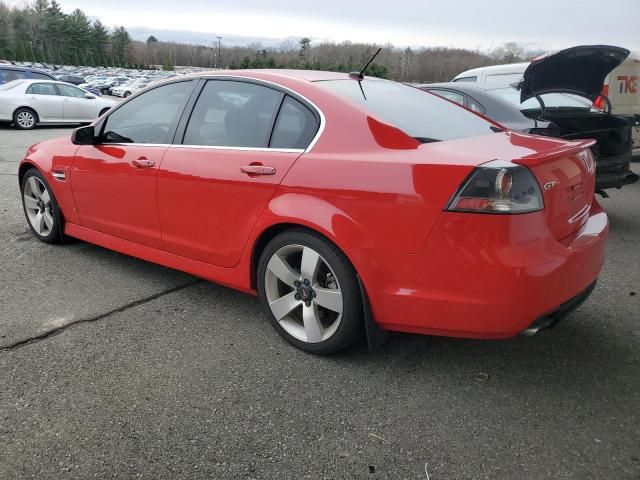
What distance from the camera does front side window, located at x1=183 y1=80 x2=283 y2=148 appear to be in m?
3.14

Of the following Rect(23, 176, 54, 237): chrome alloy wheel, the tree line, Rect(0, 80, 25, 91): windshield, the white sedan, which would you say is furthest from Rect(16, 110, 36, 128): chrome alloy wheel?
the tree line

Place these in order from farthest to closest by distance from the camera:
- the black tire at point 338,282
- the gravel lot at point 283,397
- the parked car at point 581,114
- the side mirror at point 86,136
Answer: the parked car at point 581,114 < the side mirror at point 86,136 < the black tire at point 338,282 < the gravel lot at point 283,397

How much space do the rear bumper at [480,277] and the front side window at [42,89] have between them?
50.5 feet

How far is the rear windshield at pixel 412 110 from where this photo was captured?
2857 mm

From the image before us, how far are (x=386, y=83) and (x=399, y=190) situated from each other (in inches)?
53.6

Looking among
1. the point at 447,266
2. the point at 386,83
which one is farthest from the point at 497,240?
the point at 386,83

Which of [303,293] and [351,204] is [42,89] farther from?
[351,204]

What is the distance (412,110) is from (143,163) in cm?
176

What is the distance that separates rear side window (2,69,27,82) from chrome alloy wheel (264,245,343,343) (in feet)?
54.6

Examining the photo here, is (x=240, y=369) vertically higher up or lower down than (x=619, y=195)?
higher up

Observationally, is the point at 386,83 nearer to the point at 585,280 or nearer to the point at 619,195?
the point at 585,280

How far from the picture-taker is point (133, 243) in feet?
12.8

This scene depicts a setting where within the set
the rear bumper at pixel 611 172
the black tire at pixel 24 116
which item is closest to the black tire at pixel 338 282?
the rear bumper at pixel 611 172

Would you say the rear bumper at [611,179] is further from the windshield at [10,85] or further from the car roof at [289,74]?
the windshield at [10,85]
